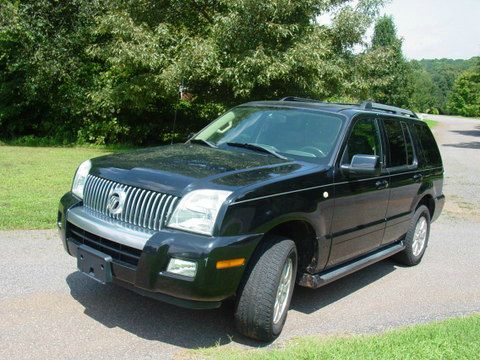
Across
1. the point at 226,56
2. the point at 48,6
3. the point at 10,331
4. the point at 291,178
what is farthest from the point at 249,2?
the point at 10,331

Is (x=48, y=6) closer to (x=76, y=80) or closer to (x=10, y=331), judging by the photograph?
(x=76, y=80)

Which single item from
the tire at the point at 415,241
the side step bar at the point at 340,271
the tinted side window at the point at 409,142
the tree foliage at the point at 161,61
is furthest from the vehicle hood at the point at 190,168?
the tree foliage at the point at 161,61

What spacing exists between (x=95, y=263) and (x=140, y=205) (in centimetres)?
55

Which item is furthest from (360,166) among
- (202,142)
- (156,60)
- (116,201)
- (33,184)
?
(156,60)

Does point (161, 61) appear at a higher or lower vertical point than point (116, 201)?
higher

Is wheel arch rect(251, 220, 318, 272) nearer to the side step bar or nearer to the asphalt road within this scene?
the side step bar

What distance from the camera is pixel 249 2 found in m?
14.8

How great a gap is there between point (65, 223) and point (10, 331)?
948mm

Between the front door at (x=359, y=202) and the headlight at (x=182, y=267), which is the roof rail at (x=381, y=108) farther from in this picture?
the headlight at (x=182, y=267)

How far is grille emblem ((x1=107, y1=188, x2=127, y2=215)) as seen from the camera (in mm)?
4129

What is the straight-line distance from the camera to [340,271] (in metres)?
5.02

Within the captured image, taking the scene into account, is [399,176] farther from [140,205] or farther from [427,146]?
[140,205]

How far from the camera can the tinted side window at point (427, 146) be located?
6.82 metres

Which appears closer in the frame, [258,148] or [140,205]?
[140,205]
